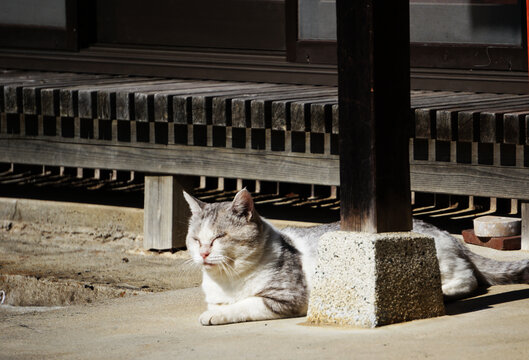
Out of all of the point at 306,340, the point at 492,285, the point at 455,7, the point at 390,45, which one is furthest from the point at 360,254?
the point at 455,7

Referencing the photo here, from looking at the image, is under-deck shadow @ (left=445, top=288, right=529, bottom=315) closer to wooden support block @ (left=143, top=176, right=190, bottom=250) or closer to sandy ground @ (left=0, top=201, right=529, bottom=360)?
sandy ground @ (left=0, top=201, right=529, bottom=360)

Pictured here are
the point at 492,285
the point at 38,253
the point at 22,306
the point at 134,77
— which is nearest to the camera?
the point at 492,285

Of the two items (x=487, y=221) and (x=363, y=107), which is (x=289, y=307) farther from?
(x=487, y=221)

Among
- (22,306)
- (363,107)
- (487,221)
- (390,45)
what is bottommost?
(22,306)

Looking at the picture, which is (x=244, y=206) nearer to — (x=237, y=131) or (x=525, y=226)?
(x=237, y=131)

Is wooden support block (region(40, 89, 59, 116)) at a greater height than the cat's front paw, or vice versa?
wooden support block (region(40, 89, 59, 116))

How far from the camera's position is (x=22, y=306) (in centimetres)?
609

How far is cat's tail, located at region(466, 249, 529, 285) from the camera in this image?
17.1 feet

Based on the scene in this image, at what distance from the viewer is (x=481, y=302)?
4852 millimetres

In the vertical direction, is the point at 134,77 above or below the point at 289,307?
above

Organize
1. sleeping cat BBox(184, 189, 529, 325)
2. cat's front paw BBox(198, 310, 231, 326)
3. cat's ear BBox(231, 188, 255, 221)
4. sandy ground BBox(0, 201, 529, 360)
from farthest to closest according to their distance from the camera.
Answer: cat's ear BBox(231, 188, 255, 221) < sleeping cat BBox(184, 189, 529, 325) < cat's front paw BBox(198, 310, 231, 326) < sandy ground BBox(0, 201, 529, 360)

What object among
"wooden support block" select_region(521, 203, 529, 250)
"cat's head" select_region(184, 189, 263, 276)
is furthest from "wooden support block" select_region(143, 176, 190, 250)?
"wooden support block" select_region(521, 203, 529, 250)

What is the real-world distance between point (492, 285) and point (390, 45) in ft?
5.38

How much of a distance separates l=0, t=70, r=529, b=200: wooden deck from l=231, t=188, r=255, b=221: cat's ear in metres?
1.56
